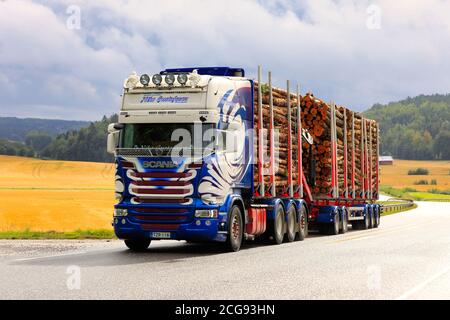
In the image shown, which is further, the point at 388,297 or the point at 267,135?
the point at 267,135

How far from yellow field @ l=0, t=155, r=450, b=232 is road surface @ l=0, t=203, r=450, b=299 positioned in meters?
13.3

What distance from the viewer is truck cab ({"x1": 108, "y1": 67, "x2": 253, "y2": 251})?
1627 centimetres

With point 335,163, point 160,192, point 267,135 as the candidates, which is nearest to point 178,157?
point 160,192

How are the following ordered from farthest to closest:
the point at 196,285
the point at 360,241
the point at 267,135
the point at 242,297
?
the point at 360,241
the point at 267,135
the point at 196,285
the point at 242,297

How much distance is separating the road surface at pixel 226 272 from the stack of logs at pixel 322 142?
2889 mm

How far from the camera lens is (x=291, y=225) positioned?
839 inches

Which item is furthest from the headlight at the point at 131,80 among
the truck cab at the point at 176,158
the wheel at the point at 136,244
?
the wheel at the point at 136,244

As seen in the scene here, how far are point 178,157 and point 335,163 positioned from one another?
1060 centimetres

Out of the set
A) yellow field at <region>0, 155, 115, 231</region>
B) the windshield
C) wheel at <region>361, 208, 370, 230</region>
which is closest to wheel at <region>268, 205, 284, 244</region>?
the windshield

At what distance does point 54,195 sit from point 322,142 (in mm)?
41373

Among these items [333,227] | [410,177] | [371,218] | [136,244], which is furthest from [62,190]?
[410,177]

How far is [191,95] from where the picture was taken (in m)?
16.8

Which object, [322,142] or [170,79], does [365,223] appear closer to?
[322,142]
